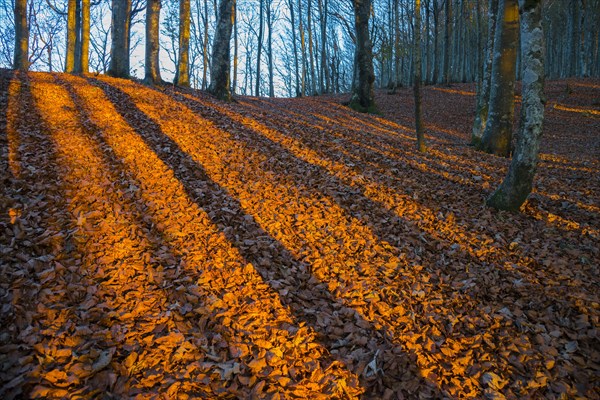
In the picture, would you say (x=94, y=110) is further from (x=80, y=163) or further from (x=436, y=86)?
(x=436, y=86)

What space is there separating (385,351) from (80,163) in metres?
5.56

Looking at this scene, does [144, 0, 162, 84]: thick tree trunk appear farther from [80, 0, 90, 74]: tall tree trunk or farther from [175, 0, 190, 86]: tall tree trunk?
[80, 0, 90, 74]: tall tree trunk

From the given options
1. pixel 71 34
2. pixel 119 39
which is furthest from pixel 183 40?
pixel 71 34

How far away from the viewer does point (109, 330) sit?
3133 millimetres

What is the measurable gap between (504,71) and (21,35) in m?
15.6

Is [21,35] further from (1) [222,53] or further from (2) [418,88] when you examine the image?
(2) [418,88]

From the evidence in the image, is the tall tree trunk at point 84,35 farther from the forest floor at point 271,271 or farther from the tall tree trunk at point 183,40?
the forest floor at point 271,271

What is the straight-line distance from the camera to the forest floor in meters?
2.98

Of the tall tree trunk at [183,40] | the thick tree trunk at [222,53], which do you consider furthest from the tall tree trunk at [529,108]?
the tall tree trunk at [183,40]

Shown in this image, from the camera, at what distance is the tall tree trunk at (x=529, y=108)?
545cm

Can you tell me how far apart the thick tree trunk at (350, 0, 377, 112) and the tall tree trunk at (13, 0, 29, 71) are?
12.0m

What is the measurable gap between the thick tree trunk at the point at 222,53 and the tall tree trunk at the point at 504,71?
314 inches

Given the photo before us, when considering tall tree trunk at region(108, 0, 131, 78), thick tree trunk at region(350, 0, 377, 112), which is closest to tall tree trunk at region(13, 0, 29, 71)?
tall tree trunk at region(108, 0, 131, 78)

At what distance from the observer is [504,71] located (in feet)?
29.1
